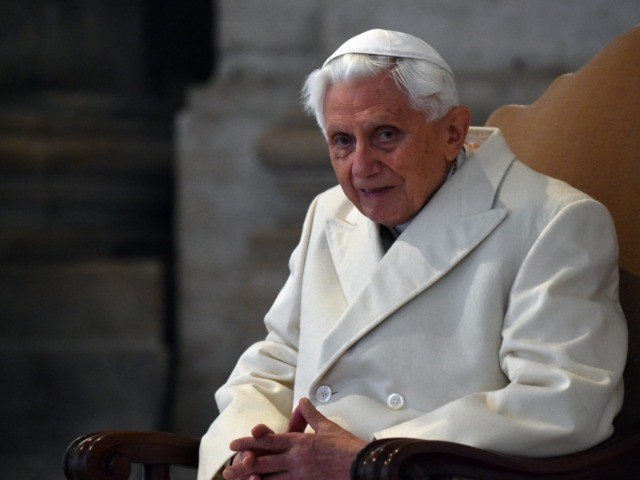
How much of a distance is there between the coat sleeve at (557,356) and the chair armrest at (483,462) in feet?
0.13

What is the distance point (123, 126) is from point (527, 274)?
3461mm

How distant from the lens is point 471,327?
234cm

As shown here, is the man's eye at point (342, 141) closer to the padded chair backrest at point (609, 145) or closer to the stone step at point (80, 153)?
the padded chair backrest at point (609, 145)

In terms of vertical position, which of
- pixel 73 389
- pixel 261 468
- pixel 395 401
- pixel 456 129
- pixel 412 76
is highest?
pixel 412 76

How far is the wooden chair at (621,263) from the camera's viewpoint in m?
2.03

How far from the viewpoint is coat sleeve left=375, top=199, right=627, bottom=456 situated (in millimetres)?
2172

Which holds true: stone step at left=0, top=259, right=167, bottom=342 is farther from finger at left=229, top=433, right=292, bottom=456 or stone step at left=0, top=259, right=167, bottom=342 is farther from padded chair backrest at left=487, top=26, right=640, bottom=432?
finger at left=229, top=433, right=292, bottom=456

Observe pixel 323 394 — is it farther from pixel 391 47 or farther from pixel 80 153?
pixel 80 153

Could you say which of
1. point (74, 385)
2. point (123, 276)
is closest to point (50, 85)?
point (123, 276)

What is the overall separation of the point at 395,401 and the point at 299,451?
0.22 meters

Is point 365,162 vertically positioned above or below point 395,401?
above

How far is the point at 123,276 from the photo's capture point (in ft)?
17.4

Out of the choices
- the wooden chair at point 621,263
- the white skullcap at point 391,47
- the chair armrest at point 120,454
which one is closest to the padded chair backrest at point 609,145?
the wooden chair at point 621,263

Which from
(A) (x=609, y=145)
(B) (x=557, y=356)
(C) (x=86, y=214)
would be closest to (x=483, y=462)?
(B) (x=557, y=356)
